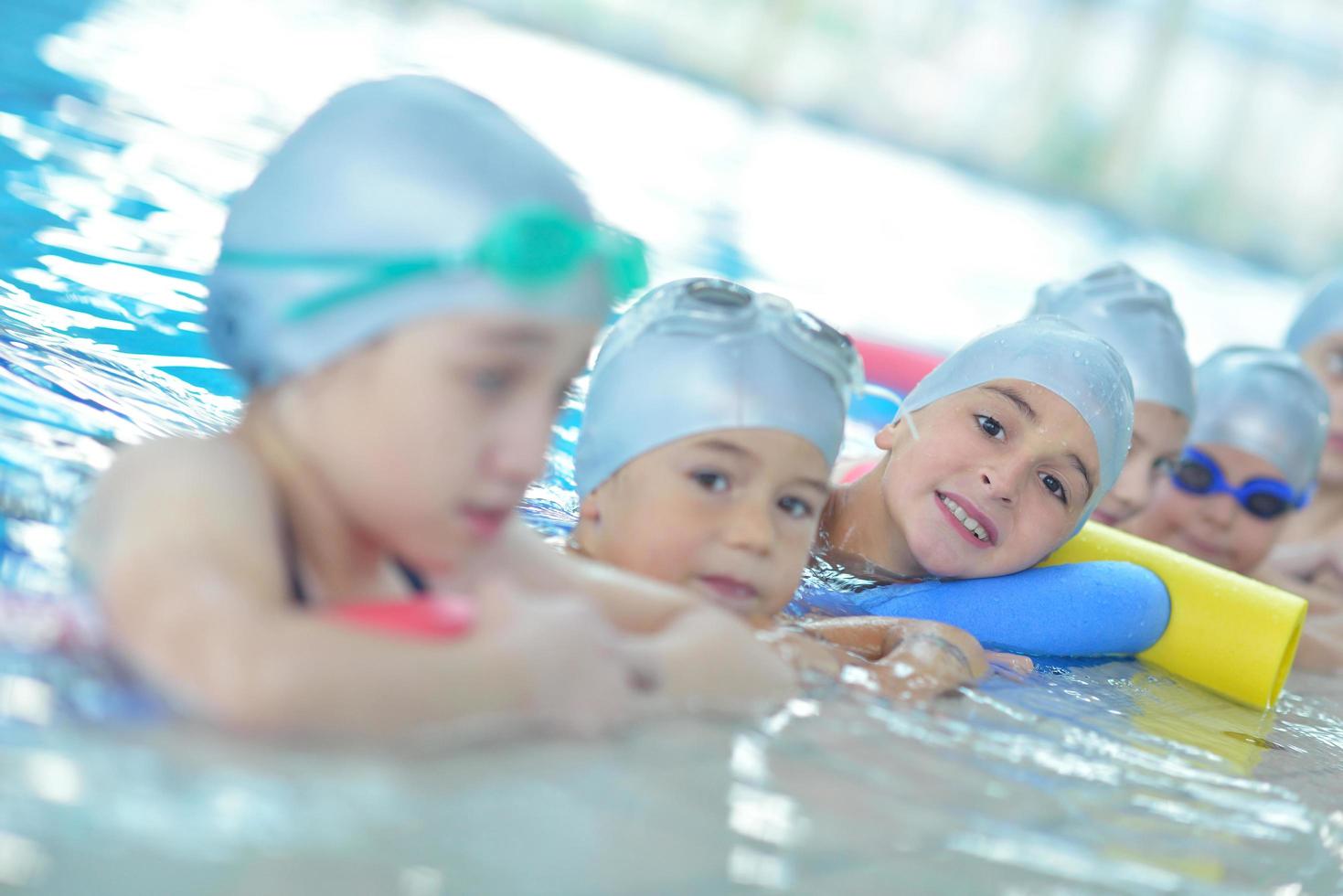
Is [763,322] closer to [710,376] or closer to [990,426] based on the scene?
[710,376]

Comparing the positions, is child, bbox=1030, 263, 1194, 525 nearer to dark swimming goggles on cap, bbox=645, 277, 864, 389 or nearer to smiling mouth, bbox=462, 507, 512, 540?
dark swimming goggles on cap, bbox=645, 277, 864, 389

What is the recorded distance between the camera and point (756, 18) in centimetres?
2183

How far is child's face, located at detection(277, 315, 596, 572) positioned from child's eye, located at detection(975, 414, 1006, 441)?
2.06 meters

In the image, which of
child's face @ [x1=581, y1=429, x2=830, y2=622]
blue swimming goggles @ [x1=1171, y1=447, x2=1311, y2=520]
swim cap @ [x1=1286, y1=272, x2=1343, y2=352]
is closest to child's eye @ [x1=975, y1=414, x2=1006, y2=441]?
child's face @ [x1=581, y1=429, x2=830, y2=622]

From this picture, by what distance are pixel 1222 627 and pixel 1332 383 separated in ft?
10.9

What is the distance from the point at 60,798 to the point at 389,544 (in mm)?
660

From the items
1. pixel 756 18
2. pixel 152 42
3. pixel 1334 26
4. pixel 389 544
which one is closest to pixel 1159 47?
pixel 1334 26

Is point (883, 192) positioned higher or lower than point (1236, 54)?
lower

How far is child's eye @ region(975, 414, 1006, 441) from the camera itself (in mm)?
3914

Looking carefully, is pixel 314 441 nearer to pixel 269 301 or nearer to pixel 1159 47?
pixel 269 301

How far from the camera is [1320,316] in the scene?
7.05m

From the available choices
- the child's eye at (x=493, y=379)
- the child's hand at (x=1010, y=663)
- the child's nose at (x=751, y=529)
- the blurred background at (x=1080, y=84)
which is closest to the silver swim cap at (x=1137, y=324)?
the child's hand at (x=1010, y=663)

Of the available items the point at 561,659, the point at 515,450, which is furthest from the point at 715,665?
the point at 515,450

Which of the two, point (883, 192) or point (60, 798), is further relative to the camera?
point (883, 192)
